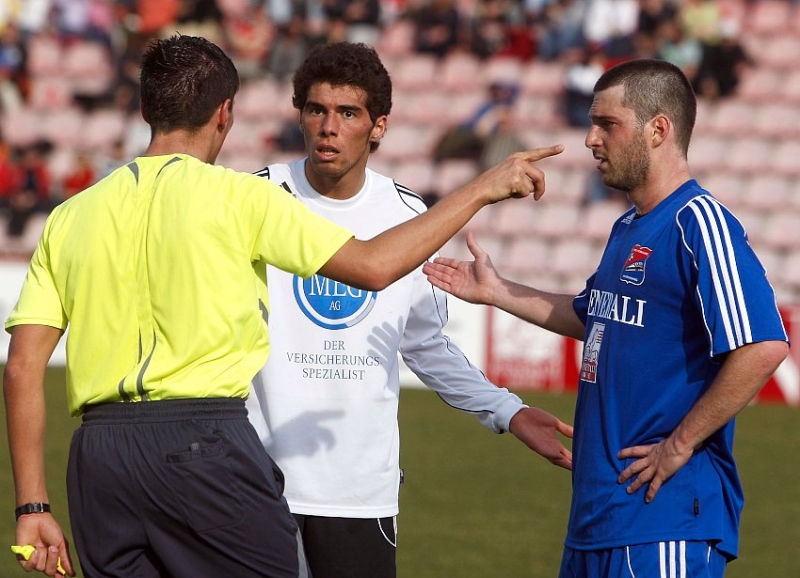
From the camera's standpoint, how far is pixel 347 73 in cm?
465

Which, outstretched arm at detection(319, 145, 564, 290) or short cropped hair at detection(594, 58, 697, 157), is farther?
short cropped hair at detection(594, 58, 697, 157)

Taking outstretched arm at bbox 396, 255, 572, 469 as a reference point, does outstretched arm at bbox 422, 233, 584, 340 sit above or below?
above

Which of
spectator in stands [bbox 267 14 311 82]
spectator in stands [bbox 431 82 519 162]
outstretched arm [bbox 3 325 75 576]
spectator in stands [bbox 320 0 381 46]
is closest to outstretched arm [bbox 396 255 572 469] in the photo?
outstretched arm [bbox 3 325 75 576]

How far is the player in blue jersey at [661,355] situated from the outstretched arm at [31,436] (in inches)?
61.1

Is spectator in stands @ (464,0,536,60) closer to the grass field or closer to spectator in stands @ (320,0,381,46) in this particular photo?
spectator in stands @ (320,0,381,46)

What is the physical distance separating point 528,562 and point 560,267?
10022mm

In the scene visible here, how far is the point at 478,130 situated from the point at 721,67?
3598mm

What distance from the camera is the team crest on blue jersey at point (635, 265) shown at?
151 inches

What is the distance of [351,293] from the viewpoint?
454 cm

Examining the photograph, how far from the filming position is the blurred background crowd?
17.9 meters

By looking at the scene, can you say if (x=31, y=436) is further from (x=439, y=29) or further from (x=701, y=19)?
(x=439, y=29)

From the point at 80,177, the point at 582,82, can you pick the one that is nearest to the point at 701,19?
the point at 582,82

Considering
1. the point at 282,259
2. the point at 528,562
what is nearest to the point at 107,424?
the point at 282,259

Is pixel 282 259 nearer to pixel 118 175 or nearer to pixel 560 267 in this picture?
pixel 118 175
